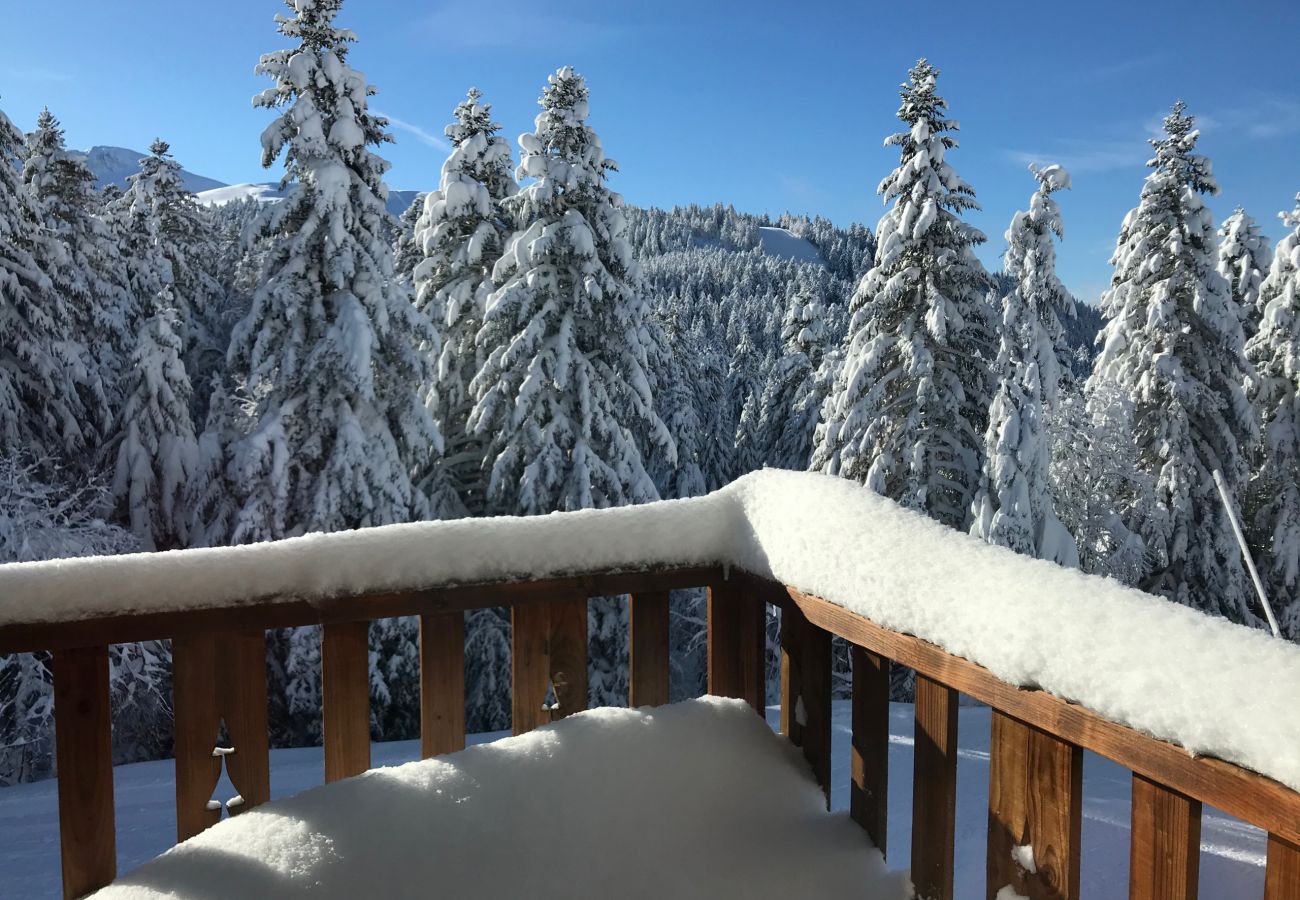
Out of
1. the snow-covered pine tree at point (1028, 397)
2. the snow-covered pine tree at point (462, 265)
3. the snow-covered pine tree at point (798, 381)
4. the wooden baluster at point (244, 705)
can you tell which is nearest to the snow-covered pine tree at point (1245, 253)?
the snow-covered pine tree at point (1028, 397)

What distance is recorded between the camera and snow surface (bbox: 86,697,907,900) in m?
1.43

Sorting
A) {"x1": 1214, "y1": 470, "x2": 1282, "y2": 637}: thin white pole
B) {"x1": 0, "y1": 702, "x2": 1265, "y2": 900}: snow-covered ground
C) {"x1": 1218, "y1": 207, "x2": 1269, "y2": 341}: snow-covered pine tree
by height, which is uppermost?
{"x1": 1218, "y1": 207, "x2": 1269, "y2": 341}: snow-covered pine tree

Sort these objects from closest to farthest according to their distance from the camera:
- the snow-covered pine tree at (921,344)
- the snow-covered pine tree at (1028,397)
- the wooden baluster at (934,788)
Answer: the wooden baluster at (934,788) < the snow-covered pine tree at (1028,397) < the snow-covered pine tree at (921,344)

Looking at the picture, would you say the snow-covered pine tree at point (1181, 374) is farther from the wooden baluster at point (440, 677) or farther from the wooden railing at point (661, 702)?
the wooden baluster at point (440, 677)

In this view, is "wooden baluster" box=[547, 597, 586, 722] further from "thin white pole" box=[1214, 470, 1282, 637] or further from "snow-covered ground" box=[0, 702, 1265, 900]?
"snow-covered ground" box=[0, 702, 1265, 900]

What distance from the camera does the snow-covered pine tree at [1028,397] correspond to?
567 inches

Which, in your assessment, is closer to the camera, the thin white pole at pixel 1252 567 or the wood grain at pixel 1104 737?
the wood grain at pixel 1104 737

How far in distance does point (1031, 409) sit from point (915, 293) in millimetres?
2796

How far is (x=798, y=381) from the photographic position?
2970 centimetres

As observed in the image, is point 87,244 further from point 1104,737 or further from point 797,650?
point 1104,737

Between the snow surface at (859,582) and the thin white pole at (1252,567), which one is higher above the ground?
the snow surface at (859,582)

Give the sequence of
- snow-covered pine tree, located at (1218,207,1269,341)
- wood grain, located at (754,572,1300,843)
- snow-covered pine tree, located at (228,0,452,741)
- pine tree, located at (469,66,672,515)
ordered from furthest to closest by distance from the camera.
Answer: snow-covered pine tree, located at (1218,207,1269,341), pine tree, located at (469,66,672,515), snow-covered pine tree, located at (228,0,452,741), wood grain, located at (754,572,1300,843)

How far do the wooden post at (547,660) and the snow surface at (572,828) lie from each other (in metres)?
0.18

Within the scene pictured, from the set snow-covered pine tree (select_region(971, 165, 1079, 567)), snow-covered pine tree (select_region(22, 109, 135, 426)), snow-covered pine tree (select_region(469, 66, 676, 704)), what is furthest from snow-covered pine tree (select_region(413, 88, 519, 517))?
snow-covered pine tree (select_region(971, 165, 1079, 567))
